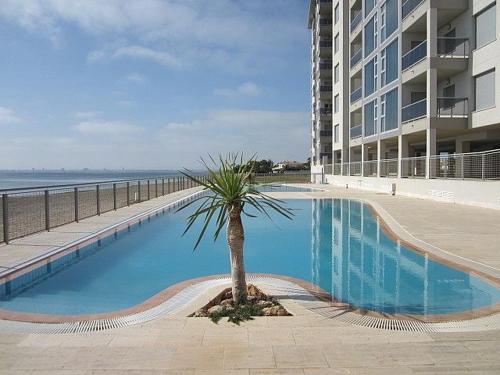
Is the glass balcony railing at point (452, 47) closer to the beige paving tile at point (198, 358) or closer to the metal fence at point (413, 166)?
the metal fence at point (413, 166)

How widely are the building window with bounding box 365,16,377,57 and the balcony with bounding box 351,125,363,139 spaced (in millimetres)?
5696

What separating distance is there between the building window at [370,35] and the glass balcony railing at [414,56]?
5987 mm

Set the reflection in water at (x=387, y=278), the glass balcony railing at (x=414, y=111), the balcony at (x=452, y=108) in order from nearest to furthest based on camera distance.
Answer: the reflection in water at (x=387, y=278) → the balcony at (x=452, y=108) → the glass balcony railing at (x=414, y=111)

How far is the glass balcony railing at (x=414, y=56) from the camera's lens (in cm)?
2118

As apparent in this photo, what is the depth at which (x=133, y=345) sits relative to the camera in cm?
371

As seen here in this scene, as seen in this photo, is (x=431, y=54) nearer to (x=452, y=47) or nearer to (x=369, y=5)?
(x=452, y=47)

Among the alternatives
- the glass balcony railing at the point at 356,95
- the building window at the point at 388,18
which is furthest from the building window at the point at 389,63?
the glass balcony railing at the point at 356,95

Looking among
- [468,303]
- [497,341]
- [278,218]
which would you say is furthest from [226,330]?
[278,218]

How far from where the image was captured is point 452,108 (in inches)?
803

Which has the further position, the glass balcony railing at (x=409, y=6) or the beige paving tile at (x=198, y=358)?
the glass balcony railing at (x=409, y=6)

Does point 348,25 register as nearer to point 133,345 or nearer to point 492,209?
point 492,209

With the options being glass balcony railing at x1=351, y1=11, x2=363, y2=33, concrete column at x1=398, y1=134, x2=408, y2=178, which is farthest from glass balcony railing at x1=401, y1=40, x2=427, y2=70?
glass balcony railing at x1=351, y1=11, x2=363, y2=33

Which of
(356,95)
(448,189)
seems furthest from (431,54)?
(356,95)

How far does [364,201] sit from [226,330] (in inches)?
672
